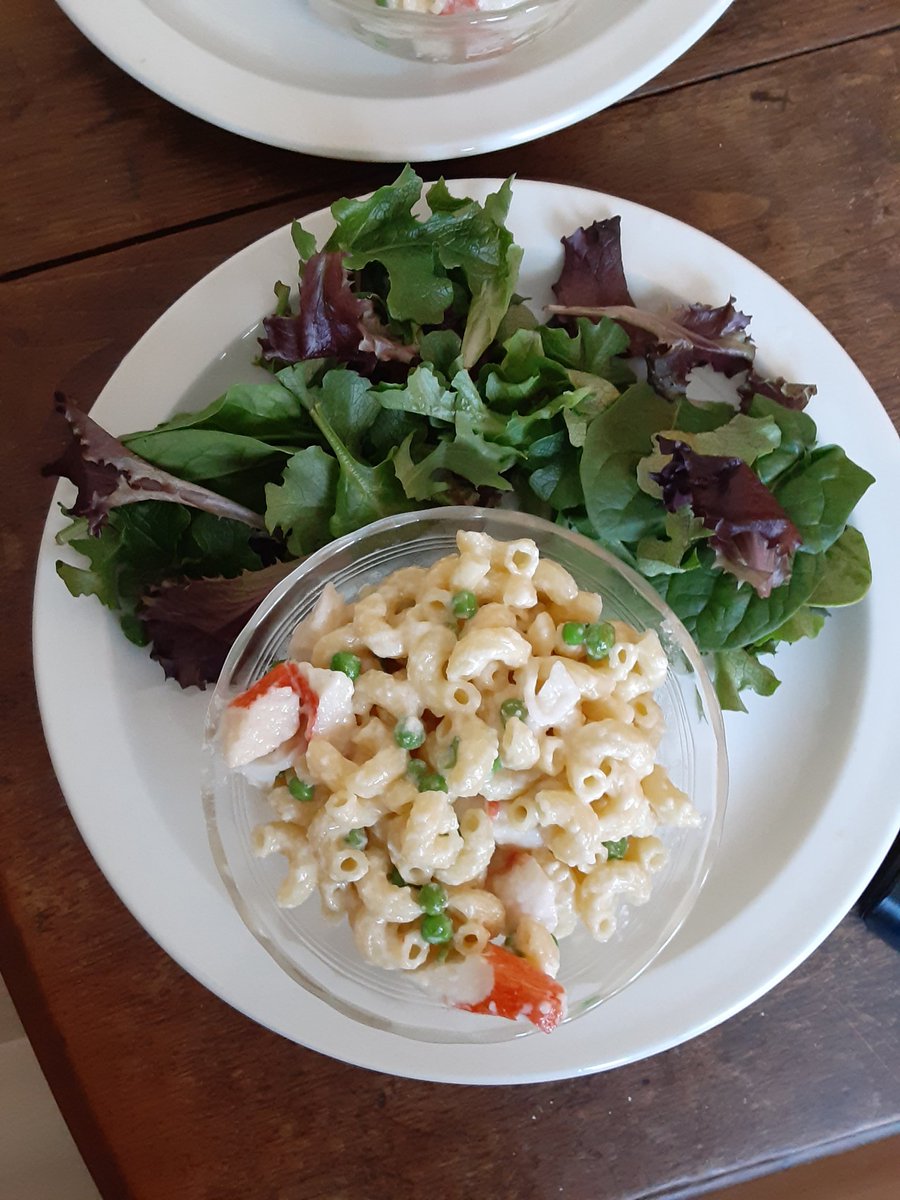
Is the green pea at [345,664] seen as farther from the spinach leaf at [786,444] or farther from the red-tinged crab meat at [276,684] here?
the spinach leaf at [786,444]

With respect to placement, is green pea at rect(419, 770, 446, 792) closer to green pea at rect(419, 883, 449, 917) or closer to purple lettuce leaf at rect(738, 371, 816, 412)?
green pea at rect(419, 883, 449, 917)

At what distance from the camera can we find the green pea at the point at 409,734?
2.05 ft

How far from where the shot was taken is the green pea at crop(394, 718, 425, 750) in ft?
2.05

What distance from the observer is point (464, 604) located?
24.8 inches

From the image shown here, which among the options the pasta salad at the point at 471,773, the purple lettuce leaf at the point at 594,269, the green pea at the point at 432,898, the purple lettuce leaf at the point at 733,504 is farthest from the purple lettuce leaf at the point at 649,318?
the green pea at the point at 432,898

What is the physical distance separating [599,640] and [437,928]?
0.71 ft

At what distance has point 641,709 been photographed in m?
0.68

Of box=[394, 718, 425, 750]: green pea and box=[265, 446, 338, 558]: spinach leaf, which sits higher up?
box=[265, 446, 338, 558]: spinach leaf

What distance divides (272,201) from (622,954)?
729mm

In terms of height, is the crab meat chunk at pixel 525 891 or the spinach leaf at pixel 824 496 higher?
the spinach leaf at pixel 824 496

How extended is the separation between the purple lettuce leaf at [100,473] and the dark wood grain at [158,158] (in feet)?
0.90

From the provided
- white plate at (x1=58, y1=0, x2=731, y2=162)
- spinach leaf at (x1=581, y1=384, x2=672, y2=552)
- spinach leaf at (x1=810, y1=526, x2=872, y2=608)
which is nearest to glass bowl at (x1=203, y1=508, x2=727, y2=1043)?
spinach leaf at (x1=581, y1=384, x2=672, y2=552)

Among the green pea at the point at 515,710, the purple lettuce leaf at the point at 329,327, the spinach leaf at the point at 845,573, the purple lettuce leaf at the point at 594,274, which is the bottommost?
the green pea at the point at 515,710

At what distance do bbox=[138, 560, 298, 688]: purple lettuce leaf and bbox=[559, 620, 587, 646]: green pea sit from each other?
0.25m
